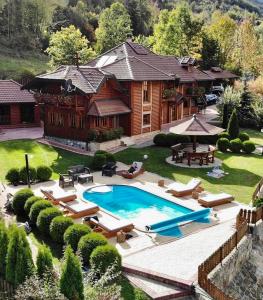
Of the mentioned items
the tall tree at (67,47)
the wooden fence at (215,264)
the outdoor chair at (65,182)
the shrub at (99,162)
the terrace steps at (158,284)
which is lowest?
the terrace steps at (158,284)

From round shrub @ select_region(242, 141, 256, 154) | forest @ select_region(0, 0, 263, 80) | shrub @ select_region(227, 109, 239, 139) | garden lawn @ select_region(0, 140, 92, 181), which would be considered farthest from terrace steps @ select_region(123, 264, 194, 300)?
forest @ select_region(0, 0, 263, 80)

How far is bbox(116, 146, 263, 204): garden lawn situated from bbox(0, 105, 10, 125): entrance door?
14466mm

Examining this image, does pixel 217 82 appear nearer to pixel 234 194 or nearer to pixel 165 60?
pixel 165 60

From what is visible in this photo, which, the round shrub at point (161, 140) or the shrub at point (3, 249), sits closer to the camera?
the shrub at point (3, 249)

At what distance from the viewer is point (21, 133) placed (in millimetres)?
37406

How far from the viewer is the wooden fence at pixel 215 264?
12.9 meters

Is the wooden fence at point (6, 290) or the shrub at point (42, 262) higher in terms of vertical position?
the shrub at point (42, 262)

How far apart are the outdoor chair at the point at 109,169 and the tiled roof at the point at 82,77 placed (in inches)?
269

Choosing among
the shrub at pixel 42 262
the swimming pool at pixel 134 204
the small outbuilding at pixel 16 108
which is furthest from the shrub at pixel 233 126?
the shrub at pixel 42 262

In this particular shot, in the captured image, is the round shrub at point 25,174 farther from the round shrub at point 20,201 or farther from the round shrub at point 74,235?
the round shrub at point 74,235

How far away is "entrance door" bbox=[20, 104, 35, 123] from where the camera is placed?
40494mm

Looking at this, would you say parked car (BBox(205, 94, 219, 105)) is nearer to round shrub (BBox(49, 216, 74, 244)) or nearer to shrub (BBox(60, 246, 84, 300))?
round shrub (BBox(49, 216, 74, 244))

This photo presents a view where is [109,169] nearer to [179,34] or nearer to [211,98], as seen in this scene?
[211,98]

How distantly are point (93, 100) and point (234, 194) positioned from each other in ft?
48.0
